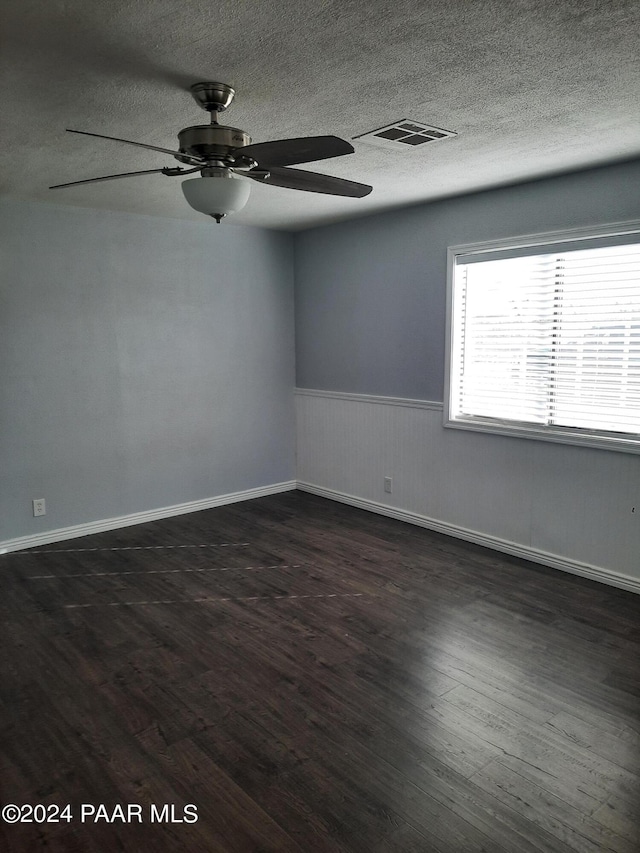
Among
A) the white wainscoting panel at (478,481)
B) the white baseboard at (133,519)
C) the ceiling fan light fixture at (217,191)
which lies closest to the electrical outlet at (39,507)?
the white baseboard at (133,519)

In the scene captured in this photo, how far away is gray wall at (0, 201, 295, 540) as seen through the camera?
4156 mm

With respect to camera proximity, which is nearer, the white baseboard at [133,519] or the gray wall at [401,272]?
the gray wall at [401,272]

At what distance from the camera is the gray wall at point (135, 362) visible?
4156 millimetres

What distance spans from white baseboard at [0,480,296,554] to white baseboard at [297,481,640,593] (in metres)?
0.57

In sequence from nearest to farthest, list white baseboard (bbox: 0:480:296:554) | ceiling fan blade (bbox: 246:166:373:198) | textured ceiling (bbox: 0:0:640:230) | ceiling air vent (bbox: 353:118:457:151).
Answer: textured ceiling (bbox: 0:0:640:230) < ceiling fan blade (bbox: 246:166:373:198) < ceiling air vent (bbox: 353:118:457:151) < white baseboard (bbox: 0:480:296:554)

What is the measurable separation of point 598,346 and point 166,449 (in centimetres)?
327

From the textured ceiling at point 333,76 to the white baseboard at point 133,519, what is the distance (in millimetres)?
2416

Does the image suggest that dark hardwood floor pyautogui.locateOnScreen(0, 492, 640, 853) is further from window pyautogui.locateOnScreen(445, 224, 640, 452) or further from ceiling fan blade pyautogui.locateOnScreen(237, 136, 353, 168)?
ceiling fan blade pyautogui.locateOnScreen(237, 136, 353, 168)

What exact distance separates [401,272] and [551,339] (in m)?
1.34

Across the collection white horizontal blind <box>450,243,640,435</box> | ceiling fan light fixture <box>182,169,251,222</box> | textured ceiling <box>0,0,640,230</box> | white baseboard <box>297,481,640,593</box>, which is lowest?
white baseboard <box>297,481,640,593</box>

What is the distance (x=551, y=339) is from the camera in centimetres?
380

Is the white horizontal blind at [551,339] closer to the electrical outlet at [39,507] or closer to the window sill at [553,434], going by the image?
the window sill at [553,434]

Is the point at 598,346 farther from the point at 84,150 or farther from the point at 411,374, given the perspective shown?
the point at 84,150

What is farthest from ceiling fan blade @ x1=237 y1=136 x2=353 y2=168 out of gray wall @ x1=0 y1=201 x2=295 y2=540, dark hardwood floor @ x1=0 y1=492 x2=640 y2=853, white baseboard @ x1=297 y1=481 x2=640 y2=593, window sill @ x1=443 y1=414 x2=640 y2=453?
white baseboard @ x1=297 y1=481 x2=640 y2=593
